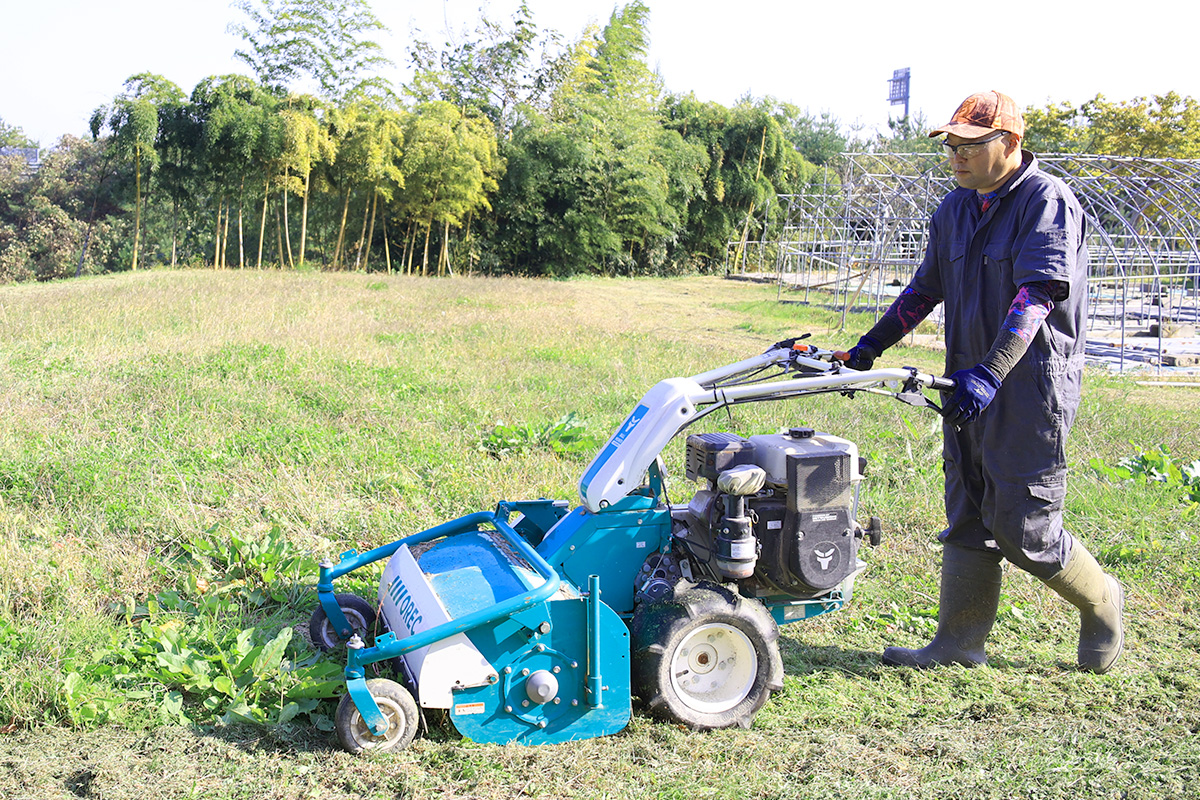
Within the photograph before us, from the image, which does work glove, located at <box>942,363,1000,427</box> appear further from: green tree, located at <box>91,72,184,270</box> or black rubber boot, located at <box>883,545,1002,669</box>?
green tree, located at <box>91,72,184,270</box>

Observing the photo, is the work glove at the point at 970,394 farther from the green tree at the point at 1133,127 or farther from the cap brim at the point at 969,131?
the green tree at the point at 1133,127

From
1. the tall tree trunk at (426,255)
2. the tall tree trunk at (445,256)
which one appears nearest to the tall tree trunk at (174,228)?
the tall tree trunk at (426,255)

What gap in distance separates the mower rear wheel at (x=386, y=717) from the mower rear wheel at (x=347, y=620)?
2.14 feet

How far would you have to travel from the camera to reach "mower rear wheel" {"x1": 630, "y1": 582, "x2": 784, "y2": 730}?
2961 millimetres

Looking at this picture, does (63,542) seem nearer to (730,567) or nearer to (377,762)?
(377,762)

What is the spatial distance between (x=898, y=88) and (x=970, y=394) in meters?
83.0

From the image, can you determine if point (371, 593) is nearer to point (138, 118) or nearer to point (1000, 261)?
point (1000, 261)

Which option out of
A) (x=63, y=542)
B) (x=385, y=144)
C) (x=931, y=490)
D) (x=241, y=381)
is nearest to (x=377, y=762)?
(x=63, y=542)

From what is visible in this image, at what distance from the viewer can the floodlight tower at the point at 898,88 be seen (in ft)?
250

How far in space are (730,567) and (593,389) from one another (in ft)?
17.0

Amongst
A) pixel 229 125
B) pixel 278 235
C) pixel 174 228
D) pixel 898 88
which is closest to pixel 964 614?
pixel 229 125

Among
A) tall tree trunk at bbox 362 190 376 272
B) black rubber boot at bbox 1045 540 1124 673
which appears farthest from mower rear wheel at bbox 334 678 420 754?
tall tree trunk at bbox 362 190 376 272

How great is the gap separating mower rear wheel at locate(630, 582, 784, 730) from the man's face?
5.50ft

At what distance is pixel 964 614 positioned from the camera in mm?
3590
